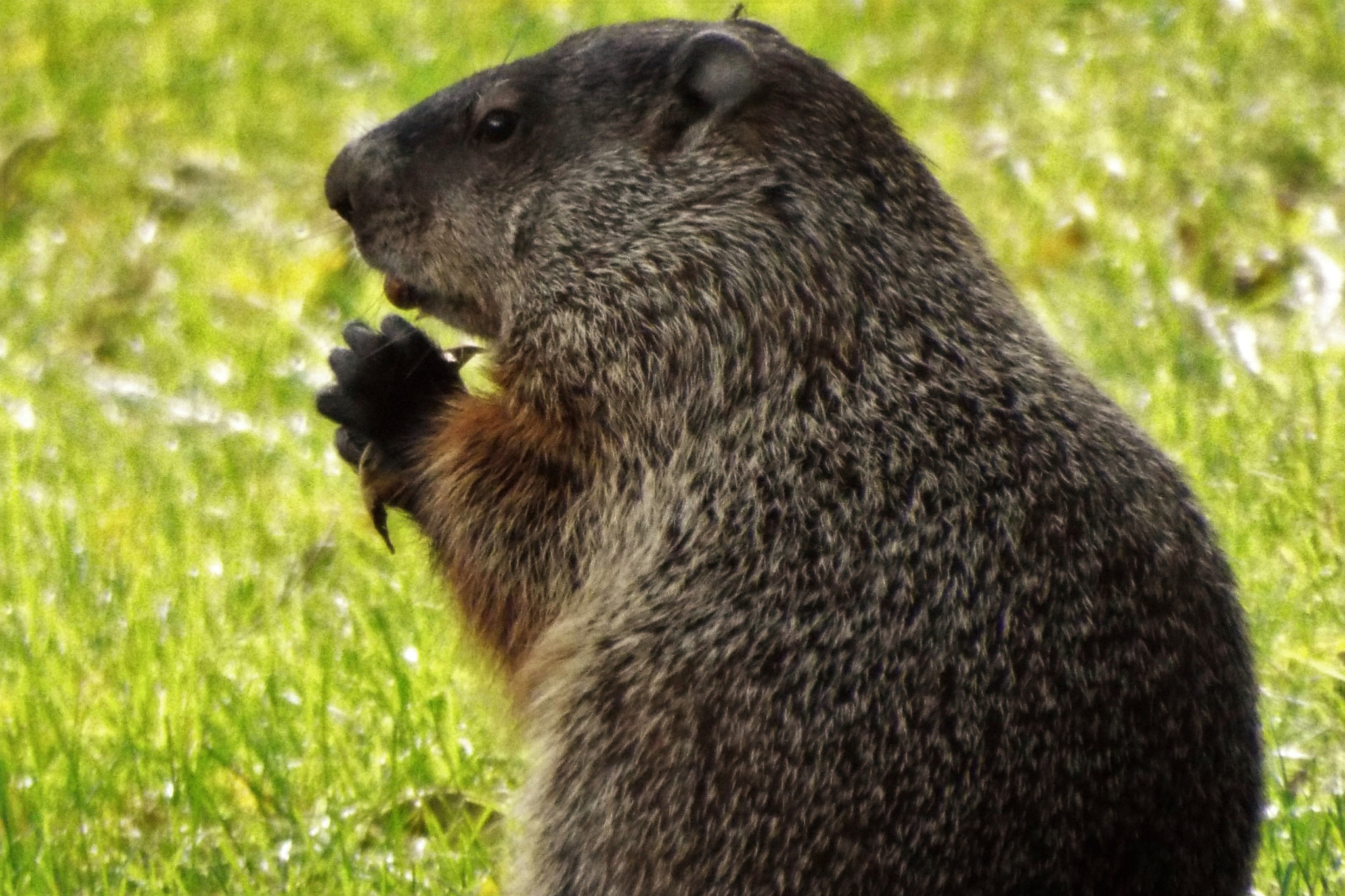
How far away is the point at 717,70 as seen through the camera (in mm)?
3055

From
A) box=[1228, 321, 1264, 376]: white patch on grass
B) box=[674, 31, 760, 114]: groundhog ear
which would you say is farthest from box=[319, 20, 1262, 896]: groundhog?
box=[1228, 321, 1264, 376]: white patch on grass

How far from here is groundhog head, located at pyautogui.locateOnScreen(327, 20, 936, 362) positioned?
9.98 feet

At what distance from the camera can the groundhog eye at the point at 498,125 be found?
128 inches

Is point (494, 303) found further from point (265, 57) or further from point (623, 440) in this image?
point (265, 57)

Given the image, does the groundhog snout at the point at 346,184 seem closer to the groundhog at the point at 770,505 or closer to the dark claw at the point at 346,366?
the groundhog at the point at 770,505

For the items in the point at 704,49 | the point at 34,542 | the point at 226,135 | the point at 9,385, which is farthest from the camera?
the point at 226,135

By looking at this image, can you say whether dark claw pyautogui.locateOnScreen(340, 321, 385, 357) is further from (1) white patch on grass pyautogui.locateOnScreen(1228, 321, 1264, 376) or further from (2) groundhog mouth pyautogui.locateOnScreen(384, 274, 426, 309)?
(1) white patch on grass pyautogui.locateOnScreen(1228, 321, 1264, 376)

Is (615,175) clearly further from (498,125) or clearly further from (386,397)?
(386,397)

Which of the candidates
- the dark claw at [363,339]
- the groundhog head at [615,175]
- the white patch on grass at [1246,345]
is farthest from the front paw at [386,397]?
the white patch on grass at [1246,345]

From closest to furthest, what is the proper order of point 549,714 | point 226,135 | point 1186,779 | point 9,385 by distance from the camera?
1. point 1186,779
2. point 549,714
3. point 9,385
4. point 226,135

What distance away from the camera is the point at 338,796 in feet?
11.4

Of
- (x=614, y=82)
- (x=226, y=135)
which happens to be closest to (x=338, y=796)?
(x=614, y=82)

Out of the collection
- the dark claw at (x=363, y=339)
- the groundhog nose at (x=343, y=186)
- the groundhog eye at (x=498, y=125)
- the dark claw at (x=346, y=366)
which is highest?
the groundhog eye at (x=498, y=125)

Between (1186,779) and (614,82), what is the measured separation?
139 cm
